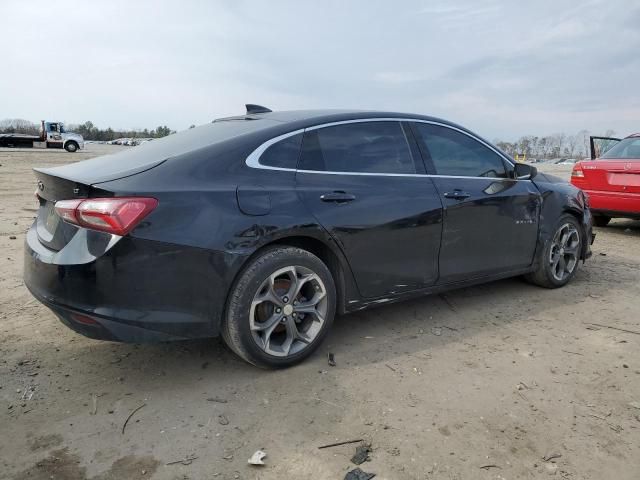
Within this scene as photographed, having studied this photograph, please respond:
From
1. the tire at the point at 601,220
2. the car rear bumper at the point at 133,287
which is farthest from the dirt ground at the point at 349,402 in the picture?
the tire at the point at 601,220

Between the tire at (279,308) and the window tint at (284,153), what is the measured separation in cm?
51

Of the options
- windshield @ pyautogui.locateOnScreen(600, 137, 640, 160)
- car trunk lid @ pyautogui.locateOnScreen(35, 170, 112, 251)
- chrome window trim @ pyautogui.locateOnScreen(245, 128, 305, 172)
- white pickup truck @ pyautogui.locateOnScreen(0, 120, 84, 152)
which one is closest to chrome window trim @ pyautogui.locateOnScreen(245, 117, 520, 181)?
chrome window trim @ pyautogui.locateOnScreen(245, 128, 305, 172)

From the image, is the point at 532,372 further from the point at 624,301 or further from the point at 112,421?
the point at 112,421

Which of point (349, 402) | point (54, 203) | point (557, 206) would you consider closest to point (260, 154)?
point (54, 203)

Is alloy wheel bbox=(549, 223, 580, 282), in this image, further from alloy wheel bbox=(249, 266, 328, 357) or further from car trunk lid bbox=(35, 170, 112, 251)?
car trunk lid bbox=(35, 170, 112, 251)

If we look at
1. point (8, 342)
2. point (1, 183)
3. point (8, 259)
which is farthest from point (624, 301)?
point (1, 183)

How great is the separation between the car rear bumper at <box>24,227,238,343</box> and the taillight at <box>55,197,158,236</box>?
0.20ft

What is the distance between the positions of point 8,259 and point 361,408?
167 inches

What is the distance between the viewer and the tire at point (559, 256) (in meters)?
4.55

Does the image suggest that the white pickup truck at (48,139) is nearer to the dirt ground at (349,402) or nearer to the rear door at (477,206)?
the dirt ground at (349,402)

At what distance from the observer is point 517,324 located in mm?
3805

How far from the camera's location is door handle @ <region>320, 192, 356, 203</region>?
10.2 feet

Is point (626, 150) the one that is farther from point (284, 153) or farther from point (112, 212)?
point (112, 212)

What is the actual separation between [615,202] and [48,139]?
39784 millimetres
